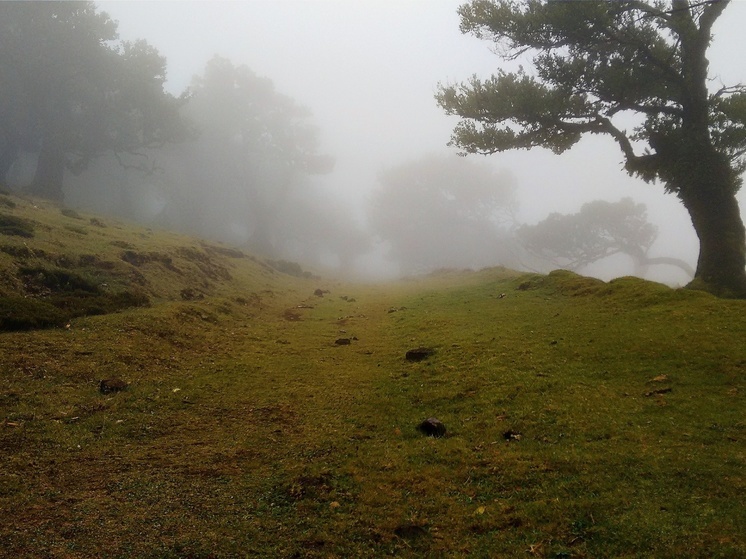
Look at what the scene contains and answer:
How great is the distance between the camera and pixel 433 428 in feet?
29.2

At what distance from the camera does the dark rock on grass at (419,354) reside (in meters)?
13.7

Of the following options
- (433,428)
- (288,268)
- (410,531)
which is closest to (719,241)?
(433,428)

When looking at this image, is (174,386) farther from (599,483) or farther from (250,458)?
(599,483)

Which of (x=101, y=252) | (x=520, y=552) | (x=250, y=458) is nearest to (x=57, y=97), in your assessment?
(x=101, y=252)

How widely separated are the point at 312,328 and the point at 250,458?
11.6 m

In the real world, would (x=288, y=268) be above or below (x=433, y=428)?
above

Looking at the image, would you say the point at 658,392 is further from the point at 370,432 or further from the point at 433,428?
the point at 370,432

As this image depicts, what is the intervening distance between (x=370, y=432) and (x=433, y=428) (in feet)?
4.44

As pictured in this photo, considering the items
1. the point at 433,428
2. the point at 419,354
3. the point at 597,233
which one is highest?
the point at 597,233

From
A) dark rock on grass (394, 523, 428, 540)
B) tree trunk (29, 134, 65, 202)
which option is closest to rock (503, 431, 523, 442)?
dark rock on grass (394, 523, 428, 540)

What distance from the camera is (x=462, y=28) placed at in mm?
24562

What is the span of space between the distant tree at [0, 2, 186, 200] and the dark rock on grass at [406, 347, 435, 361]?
54581 mm

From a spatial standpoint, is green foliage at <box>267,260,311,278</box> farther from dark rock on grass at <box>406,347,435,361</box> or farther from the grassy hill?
dark rock on grass at <box>406,347,435,361</box>

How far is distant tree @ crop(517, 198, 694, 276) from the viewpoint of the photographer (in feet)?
249
